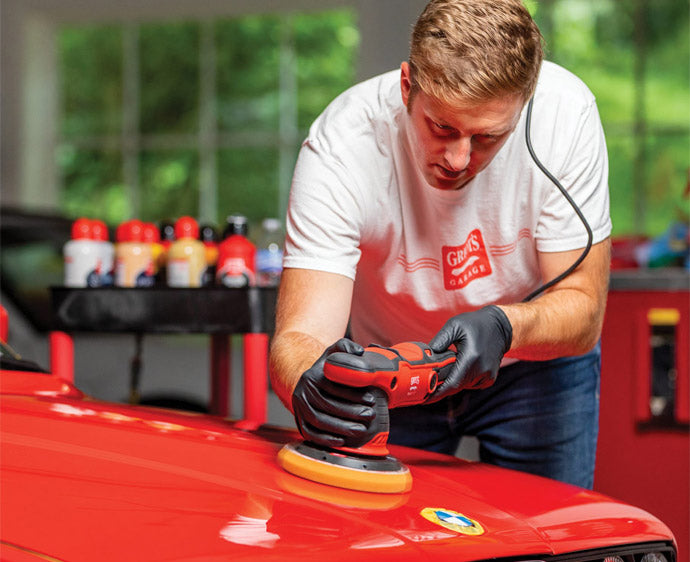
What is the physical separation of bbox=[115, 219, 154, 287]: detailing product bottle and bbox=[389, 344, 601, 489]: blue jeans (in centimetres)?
109

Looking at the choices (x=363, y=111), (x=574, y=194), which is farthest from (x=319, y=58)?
(x=574, y=194)

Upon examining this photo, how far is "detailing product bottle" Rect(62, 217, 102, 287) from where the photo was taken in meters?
2.85

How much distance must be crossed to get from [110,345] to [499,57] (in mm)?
3334

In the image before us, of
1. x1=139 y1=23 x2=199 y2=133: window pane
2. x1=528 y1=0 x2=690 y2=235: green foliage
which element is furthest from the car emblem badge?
x1=139 y1=23 x2=199 y2=133: window pane

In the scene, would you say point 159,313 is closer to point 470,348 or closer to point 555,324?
point 555,324

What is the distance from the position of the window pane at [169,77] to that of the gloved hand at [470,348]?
12.1m

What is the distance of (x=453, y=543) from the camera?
3.82 feet

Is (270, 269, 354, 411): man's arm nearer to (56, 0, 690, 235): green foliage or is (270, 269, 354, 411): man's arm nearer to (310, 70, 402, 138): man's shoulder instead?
(310, 70, 402, 138): man's shoulder

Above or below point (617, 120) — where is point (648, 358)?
below

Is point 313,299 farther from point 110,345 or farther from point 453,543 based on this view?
point 110,345

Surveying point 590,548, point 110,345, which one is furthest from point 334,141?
point 110,345

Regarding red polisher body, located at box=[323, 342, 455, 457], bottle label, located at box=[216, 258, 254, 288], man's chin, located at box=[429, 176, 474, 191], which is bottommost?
red polisher body, located at box=[323, 342, 455, 457]

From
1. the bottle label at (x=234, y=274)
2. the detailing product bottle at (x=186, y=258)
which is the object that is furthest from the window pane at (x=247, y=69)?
the bottle label at (x=234, y=274)

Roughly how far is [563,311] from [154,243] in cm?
162
